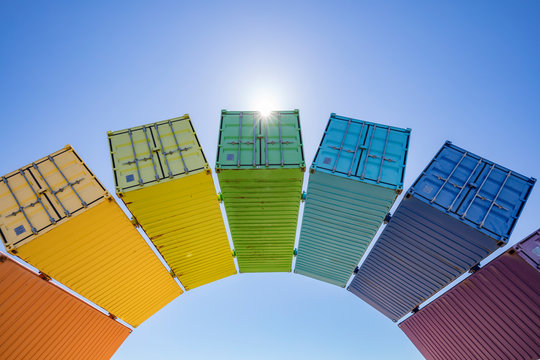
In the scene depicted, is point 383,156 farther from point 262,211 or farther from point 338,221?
point 262,211

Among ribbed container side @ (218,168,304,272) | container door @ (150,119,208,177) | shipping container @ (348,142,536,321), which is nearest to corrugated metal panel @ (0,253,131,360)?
container door @ (150,119,208,177)

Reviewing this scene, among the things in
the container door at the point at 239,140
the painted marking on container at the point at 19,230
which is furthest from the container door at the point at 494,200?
the painted marking on container at the point at 19,230

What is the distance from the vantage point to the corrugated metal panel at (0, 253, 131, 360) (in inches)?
317

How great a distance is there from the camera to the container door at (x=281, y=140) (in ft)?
29.3

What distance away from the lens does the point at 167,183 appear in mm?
8570

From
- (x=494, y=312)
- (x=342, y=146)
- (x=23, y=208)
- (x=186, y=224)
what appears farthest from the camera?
(x=186, y=224)

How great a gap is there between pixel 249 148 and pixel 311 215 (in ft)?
12.6

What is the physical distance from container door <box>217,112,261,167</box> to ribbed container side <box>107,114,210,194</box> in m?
0.84

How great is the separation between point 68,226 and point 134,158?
114 inches

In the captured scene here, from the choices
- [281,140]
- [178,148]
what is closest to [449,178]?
[281,140]

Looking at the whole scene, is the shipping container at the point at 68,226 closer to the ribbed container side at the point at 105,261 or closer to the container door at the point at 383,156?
the ribbed container side at the point at 105,261

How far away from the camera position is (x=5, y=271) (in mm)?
7980

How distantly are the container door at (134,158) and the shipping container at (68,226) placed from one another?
A: 2.52 ft

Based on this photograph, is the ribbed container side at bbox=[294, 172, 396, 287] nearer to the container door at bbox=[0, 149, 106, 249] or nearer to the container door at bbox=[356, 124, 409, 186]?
the container door at bbox=[356, 124, 409, 186]
